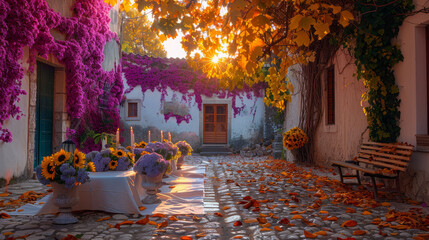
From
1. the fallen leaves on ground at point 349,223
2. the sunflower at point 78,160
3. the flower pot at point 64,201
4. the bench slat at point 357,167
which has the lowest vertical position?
the fallen leaves on ground at point 349,223

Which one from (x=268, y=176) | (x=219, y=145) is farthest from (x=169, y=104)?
(x=268, y=176)

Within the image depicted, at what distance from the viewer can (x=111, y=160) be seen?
4508 mm

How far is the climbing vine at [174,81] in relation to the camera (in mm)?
15391

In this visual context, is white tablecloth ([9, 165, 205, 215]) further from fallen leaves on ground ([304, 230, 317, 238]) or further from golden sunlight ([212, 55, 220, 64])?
golden sunlight ([212, 55, 220, 64])

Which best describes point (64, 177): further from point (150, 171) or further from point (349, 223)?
point (349, 223)

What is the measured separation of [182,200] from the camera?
194 inches

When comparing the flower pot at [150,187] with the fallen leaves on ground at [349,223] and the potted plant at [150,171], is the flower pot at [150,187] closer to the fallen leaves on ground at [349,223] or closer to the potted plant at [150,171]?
the potted plant at [150,171]

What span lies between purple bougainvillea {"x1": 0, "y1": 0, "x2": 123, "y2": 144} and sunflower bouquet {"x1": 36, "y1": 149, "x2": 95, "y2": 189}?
2.95m

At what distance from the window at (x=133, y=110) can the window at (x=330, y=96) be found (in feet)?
29.3

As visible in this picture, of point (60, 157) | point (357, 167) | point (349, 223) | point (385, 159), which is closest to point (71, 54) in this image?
point (60, 157)

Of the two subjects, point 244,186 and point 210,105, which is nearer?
point 244,186

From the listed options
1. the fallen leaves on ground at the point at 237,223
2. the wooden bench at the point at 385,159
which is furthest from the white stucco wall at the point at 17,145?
the wooden bench at the point at 385,159

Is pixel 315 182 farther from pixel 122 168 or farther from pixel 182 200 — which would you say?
pixel 122 168

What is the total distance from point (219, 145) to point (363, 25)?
33.7ft
